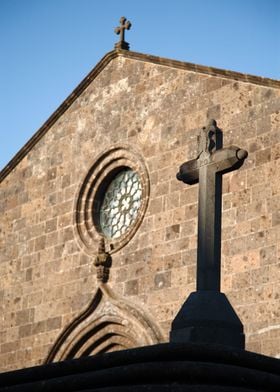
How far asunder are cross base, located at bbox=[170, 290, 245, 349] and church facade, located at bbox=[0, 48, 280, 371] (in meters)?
3.31

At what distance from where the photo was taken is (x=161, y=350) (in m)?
8.93

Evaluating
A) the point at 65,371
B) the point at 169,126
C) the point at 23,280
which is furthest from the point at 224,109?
the point at 65,371

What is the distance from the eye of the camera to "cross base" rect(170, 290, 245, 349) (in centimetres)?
1059

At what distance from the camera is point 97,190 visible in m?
18.4

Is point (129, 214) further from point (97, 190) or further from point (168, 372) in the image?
point (168, 372)

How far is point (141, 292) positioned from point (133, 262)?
1.91 feet

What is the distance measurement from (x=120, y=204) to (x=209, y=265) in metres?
6.88

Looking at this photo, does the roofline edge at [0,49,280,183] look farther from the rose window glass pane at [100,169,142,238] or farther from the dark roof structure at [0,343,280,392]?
the dark roof structure at [0,343,280,392]

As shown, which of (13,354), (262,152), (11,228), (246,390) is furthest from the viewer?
(11,228)

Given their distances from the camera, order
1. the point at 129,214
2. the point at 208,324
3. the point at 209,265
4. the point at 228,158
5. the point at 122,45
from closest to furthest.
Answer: the point at 208,324, the point at 209,265, the point at 228,158, the point at 129,214, the point at 122,45

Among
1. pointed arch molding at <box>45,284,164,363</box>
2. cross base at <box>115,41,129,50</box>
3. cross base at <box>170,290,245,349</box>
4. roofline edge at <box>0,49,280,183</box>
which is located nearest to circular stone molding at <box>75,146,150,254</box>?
pointed arch molding at <box>45,284,164,363</box>

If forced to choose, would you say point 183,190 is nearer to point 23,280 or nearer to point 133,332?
point 133,332

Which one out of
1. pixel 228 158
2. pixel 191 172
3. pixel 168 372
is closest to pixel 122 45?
pixel 191 172

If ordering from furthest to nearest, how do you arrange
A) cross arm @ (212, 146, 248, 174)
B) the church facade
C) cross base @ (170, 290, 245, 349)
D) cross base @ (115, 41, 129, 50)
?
cross base @ (115, 41, 129, 50), the church facade, cross arm @ (212, 146, 248, 174), cross base @ (170, 290, 245, 349)
